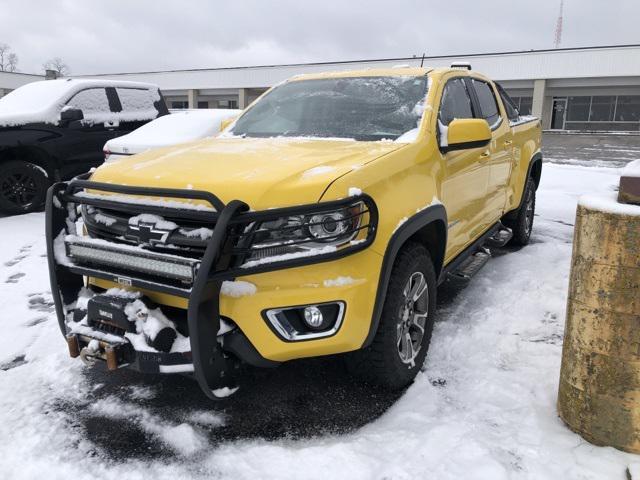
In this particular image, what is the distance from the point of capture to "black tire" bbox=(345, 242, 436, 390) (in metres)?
2.82

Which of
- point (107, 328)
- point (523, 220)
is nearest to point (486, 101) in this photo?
point (523, 220)

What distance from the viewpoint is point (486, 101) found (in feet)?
16.0

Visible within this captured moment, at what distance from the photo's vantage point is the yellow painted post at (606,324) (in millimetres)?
2328

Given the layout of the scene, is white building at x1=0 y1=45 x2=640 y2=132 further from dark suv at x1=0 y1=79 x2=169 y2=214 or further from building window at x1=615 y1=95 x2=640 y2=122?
dark suv at x1=0 y1=79 x2=169 y2=214

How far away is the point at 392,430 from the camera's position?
8.93 ft

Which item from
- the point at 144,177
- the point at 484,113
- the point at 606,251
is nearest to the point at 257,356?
the point at 144,177

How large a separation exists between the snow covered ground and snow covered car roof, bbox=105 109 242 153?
3519 mm

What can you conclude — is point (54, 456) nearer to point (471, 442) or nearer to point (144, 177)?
point (144, 177)

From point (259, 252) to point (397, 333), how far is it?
2.99 feet

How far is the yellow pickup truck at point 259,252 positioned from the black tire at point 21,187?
5.10 metres

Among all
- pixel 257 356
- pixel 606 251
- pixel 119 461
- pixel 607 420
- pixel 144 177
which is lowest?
pixel 119 461

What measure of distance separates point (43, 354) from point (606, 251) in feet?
11.1

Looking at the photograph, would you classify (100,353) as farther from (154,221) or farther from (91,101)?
(91,101)

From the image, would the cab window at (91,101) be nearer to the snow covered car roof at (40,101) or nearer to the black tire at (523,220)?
the snow covered car roof at (40,101)
